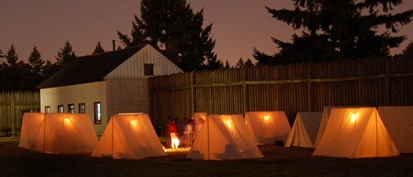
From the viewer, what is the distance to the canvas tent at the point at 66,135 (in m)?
24.5

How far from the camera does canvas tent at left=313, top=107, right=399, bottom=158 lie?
18.3 meters

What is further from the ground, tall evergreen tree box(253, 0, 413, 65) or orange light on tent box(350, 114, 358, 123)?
tall evergreen tree box(253, 0, 413, 65)

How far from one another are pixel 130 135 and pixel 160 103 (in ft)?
52.7

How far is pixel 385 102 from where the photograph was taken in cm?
2358

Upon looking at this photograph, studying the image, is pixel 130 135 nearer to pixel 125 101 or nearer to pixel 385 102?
pixel 385 102

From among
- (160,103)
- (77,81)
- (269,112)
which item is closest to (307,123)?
(269,112)

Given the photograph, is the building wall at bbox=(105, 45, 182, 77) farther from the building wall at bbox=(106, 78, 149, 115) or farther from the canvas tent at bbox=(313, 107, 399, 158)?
the canvas tent at bbox=(313, 107, 399, 158)

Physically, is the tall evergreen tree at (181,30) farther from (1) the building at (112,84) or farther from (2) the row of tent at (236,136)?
(2) the row of tent at (236,136)

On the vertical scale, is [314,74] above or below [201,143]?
above

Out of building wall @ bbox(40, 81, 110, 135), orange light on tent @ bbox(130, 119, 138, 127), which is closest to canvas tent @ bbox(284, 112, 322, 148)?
orange light on tent @ bbox(130, 119, 138, 127)

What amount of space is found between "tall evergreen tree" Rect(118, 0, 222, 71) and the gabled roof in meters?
16.5

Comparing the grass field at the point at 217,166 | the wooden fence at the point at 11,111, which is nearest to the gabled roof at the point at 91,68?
the wooden fence at the point at 11,111

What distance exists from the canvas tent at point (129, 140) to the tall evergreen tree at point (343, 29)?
17.3 m

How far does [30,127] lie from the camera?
27.7 meters
